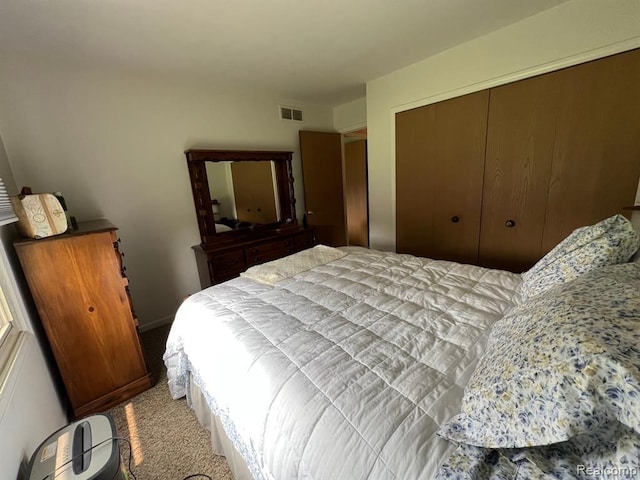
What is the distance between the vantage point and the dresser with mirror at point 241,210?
2604mm

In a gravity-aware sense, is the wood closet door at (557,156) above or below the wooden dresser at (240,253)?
above

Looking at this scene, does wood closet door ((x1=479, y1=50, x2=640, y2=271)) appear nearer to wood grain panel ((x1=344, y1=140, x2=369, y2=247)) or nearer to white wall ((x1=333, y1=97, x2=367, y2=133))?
white wall ((x1=333, y1=97, x2=367, y2=133))

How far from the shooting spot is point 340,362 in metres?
0.91

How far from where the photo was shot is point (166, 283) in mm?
2621

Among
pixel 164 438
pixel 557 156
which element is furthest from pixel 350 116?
pixel 164 438

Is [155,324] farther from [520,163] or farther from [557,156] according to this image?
[557,156]

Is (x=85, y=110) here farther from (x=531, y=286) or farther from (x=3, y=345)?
(x=531, y=286)

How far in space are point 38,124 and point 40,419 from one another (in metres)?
1.98

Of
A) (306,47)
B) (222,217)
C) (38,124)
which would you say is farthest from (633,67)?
(38,124)

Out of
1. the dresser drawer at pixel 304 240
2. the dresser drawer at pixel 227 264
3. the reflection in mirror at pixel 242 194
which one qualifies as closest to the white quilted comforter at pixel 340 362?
the dresser drawer at pixel 227 264

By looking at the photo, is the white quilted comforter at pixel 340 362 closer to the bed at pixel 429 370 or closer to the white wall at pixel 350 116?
the bed at pixel 429 370

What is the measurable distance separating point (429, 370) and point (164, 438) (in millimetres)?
1512

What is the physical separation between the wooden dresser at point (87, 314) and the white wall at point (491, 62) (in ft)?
8.34

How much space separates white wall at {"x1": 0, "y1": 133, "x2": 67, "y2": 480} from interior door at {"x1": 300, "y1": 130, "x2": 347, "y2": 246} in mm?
2610
